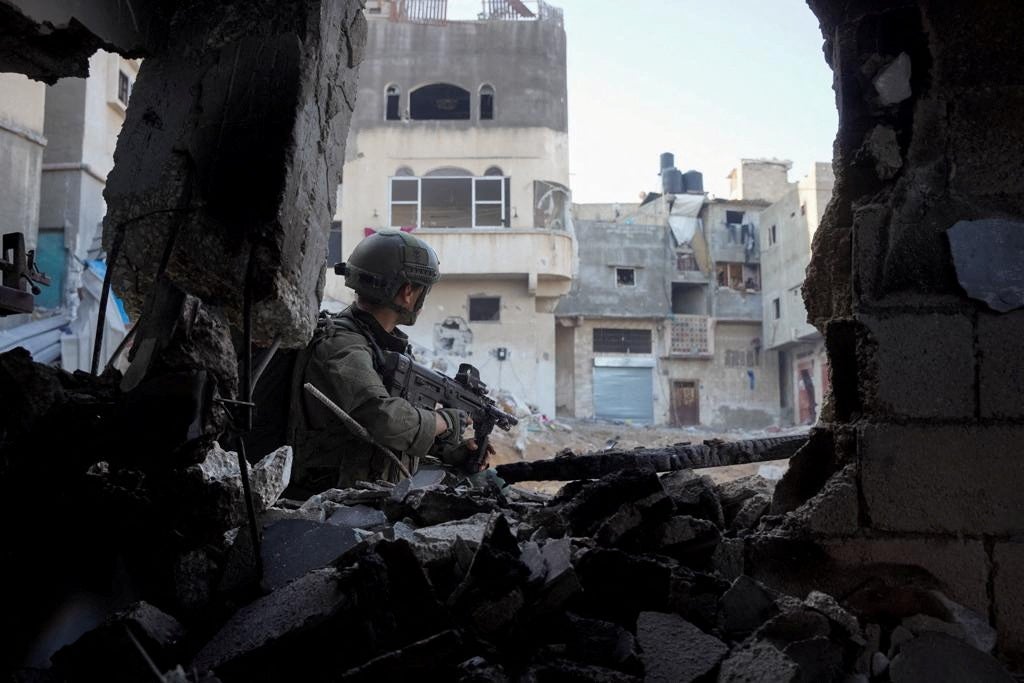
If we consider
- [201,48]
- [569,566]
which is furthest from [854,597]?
[201,48]

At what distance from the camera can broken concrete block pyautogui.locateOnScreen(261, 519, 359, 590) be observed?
2.02 meters

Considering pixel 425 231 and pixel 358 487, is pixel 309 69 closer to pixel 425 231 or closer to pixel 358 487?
pixel 358 487

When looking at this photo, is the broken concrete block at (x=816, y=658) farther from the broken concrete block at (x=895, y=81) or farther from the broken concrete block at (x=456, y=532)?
the broken concrete block at (x=895, y=81)

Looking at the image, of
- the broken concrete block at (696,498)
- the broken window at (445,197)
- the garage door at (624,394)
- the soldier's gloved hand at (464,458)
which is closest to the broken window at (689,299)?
the garage door at (624,394)

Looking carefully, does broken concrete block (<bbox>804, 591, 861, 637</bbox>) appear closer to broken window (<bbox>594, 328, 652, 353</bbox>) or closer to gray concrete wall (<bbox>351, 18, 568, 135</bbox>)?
gray concrete wall (<bbox>351, 18, 568, 135</bbox>)

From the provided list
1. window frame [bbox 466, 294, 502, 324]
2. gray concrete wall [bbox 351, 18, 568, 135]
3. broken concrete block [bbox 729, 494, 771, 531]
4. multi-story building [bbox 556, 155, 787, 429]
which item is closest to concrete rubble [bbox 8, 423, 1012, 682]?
broken concrete block [bbox 729, 494, 771, 531]

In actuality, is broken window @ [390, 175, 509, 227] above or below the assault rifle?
above

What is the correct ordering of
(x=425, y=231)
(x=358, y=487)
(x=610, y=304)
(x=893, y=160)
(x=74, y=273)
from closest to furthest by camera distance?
1. (x=893, y=160)
2. (x=358, y=487)
3. (x=74, y=273)
4. (x=425, y=231)
5. (x=610, y=304)

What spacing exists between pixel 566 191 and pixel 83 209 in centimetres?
1043

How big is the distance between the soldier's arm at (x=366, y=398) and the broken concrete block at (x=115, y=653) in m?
2.57

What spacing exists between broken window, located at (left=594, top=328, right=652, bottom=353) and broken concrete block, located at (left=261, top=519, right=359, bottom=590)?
24.2 meters

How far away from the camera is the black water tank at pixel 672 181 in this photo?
106 ft

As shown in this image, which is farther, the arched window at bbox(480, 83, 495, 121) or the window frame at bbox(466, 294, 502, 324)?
the window frame at bbox(466, 294, 502, 324)

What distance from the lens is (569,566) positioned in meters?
1.88
